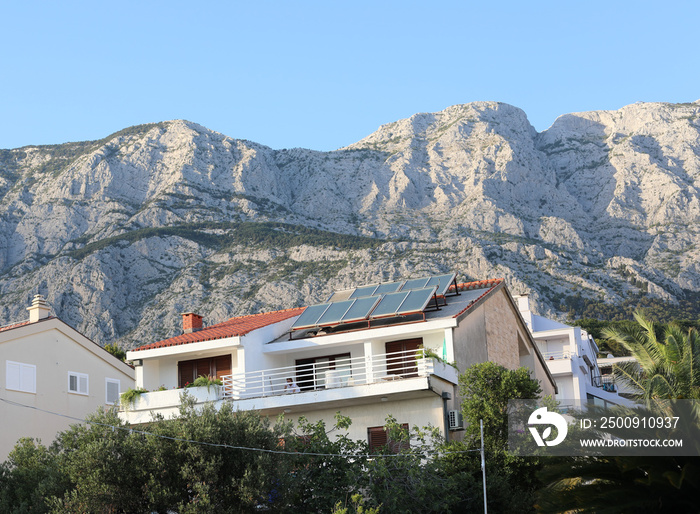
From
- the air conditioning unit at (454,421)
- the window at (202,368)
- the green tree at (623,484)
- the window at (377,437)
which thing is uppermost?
the window at (202,368)

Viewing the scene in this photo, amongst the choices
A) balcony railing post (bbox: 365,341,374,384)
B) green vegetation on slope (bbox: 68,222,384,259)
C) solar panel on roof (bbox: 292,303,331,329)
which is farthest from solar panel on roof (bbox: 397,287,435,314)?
green vegetation on slope (bbox: 68,222,384,259)

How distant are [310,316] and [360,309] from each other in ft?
→ 8.54

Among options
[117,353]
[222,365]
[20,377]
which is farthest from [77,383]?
[117,353]

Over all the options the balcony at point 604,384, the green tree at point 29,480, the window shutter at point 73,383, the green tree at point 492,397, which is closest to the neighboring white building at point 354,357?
the green tree at point 492,397

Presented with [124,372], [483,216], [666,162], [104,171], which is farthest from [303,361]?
[666,162]

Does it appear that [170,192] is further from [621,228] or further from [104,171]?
[621,228]

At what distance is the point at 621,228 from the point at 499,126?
161 feet

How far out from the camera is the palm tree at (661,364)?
25.2 meters

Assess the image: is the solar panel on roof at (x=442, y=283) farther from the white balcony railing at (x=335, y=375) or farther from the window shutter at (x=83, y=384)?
the window shutter at (x=83, y=384)

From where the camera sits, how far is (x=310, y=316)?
3800 centimetres

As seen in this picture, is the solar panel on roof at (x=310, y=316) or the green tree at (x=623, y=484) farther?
the solar panel on roof at (x=310, y=316)

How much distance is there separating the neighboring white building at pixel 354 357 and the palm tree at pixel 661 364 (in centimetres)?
661

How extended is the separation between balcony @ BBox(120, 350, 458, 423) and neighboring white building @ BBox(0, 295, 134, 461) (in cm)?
267

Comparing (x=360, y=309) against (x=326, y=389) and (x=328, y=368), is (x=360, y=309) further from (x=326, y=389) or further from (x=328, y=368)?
(x=326, y=389)
